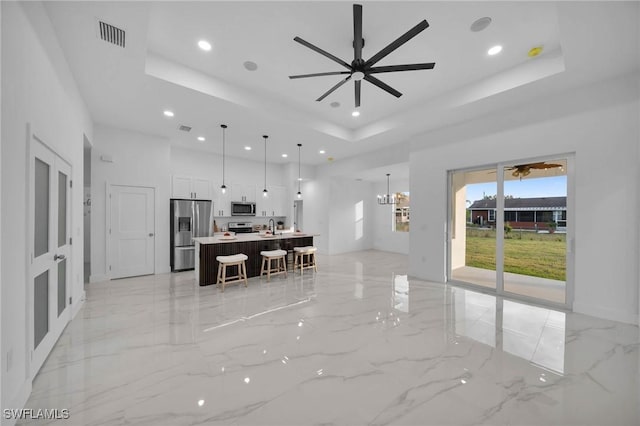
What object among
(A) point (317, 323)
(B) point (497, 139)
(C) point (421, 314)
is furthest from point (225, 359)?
(B) point (497, 139)

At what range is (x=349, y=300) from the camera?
3.81m

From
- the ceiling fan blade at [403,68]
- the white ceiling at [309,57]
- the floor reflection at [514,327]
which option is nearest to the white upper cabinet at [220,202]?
the white ceiling at [309,57]

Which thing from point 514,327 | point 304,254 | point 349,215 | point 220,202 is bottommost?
point 514,327

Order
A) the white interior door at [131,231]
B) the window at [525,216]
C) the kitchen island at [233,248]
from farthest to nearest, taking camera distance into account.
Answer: the white interior door at [131,231]
the kitchen island at [233,248]
the window at [525,216]

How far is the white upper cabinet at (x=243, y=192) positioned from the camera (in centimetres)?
714

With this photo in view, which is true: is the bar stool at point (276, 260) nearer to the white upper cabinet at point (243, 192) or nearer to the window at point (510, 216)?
the white upper cabinet at point (243, 192)

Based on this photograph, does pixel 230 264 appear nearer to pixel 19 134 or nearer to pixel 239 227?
pixel 239 227

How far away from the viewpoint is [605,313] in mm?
3096

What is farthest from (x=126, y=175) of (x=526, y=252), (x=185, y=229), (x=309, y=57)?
(x=526, y=252)

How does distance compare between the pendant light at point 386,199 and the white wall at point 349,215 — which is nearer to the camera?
the white wall at point 349,215

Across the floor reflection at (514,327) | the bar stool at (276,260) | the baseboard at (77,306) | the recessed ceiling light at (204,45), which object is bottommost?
the floor reflection at (514,327)

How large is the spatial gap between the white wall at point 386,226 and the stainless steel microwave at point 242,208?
178 inches

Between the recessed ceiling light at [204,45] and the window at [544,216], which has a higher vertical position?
the recessed ceiling light at [204,45]

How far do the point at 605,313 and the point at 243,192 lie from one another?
24.9 ft
